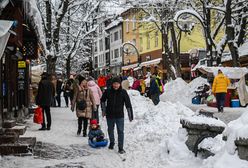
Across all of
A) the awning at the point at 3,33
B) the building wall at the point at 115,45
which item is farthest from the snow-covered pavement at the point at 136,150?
the building wall at the point at 115,45

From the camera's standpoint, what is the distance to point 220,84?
19.4 metres

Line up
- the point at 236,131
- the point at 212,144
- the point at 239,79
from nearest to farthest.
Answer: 1. the point at 236,131
2. the point at 212,144
3. the point at 239,79

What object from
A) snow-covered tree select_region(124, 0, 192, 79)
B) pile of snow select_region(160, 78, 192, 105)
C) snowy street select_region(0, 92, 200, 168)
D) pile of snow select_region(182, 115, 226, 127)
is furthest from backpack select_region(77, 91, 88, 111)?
pile of snow select_region(160, 78, 192, 105)

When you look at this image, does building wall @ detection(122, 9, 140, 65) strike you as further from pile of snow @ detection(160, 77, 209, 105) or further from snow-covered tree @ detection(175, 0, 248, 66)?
snow-covered tree @ detection(175, 0, 248, 66)

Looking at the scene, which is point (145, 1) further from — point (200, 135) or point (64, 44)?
point (200, 135)

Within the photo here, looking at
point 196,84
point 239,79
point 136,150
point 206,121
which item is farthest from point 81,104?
point 196,84

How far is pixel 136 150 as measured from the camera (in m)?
10.1

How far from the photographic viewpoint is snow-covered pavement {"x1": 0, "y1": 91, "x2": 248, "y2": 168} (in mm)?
8336

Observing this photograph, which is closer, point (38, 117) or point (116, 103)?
point (116, 103)

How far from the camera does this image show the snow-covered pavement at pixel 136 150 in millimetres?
8336

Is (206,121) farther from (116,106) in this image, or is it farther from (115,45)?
(115,45)

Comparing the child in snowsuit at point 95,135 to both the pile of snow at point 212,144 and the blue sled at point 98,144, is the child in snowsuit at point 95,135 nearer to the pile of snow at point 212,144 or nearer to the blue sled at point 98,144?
the blue sled at point 98,144

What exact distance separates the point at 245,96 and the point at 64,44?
23805 millimetres

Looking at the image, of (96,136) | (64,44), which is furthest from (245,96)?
(64,44)
